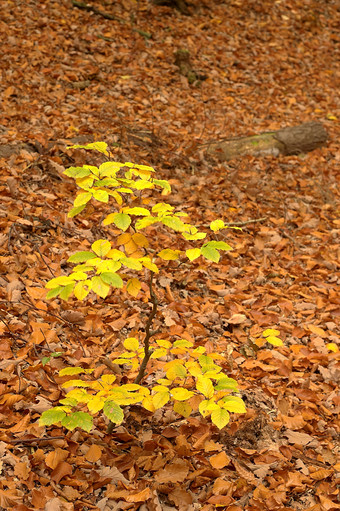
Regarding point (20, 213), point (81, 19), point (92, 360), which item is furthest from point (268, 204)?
point (81, 19)

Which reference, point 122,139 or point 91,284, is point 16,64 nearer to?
point 122,139

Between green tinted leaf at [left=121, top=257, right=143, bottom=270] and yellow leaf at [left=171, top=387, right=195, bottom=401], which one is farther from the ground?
green tinted leaf at [left=121, top=257, right=143, bottom=270]

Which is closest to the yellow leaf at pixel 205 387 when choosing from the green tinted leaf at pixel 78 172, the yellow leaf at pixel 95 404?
the yellow leaf at pixel 95 404

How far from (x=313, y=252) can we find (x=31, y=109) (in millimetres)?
3968

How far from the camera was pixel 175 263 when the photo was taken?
→ 4.54 m

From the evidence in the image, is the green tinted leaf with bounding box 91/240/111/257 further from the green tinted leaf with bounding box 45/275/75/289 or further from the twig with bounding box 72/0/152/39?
the twig with bounding box 72/0/152/39

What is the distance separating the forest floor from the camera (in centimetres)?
258

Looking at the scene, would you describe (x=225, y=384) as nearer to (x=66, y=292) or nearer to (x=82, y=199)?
(x=66, y=292)

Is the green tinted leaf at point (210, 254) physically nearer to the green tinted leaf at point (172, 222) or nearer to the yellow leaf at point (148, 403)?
the green tinted leaf at point (172, 222)

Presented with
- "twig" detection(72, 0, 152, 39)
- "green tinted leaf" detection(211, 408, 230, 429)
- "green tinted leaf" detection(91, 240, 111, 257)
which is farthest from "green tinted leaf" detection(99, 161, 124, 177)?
"twig" detection(72, 0, 152, 39)

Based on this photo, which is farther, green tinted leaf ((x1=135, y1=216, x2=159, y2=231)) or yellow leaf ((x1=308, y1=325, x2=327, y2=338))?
yellow leaf ((x1=308, y1=325, x2=327, y2=338))

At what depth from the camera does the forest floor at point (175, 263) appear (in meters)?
2.58

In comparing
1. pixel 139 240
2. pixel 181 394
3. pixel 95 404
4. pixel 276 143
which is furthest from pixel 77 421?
pixel 276 143

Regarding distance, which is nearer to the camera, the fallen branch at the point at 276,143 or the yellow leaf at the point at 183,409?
the yellow leaf at the point at 183,409
